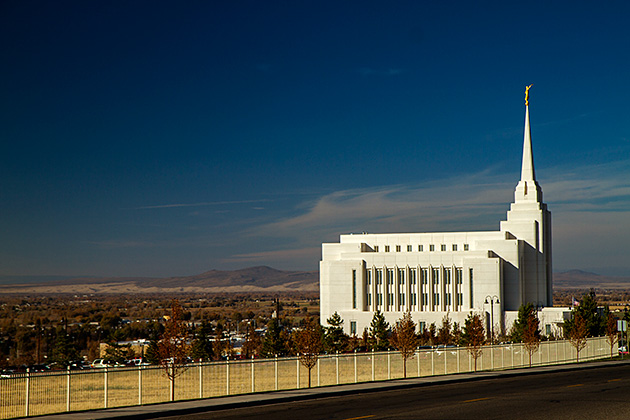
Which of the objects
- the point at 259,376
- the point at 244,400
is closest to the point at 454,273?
the point at 259,376

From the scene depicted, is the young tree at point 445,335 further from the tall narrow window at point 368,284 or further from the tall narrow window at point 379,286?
the tall narrow window at point 368,284

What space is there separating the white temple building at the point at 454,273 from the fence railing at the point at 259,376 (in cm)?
5735

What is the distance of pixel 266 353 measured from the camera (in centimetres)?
7569

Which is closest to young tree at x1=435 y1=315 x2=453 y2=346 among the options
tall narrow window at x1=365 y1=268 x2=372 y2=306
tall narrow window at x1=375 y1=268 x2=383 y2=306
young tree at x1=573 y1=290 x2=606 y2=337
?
tall narrow window at x1=375 y1=268 x2=383 y2=306

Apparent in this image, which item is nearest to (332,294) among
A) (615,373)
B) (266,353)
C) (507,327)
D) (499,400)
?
(507,327)

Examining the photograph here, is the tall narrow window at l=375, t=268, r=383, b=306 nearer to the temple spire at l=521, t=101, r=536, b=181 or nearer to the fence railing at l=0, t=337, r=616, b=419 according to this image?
the temple spire at l=521, t=101, r=536, b=181

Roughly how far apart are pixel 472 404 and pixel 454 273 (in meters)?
92.1

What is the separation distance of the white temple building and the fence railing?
2258 inches

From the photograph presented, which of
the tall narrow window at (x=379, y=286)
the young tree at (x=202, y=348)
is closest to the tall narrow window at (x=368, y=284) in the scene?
the tall narrow window at (x=379, y=286)

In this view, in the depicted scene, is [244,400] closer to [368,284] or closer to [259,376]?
[259,376]

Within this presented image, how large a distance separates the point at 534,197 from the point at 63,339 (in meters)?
75.0

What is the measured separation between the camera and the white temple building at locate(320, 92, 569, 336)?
116 meters

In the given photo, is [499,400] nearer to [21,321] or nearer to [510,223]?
[510,223]

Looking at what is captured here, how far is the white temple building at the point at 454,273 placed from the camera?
11575cm
